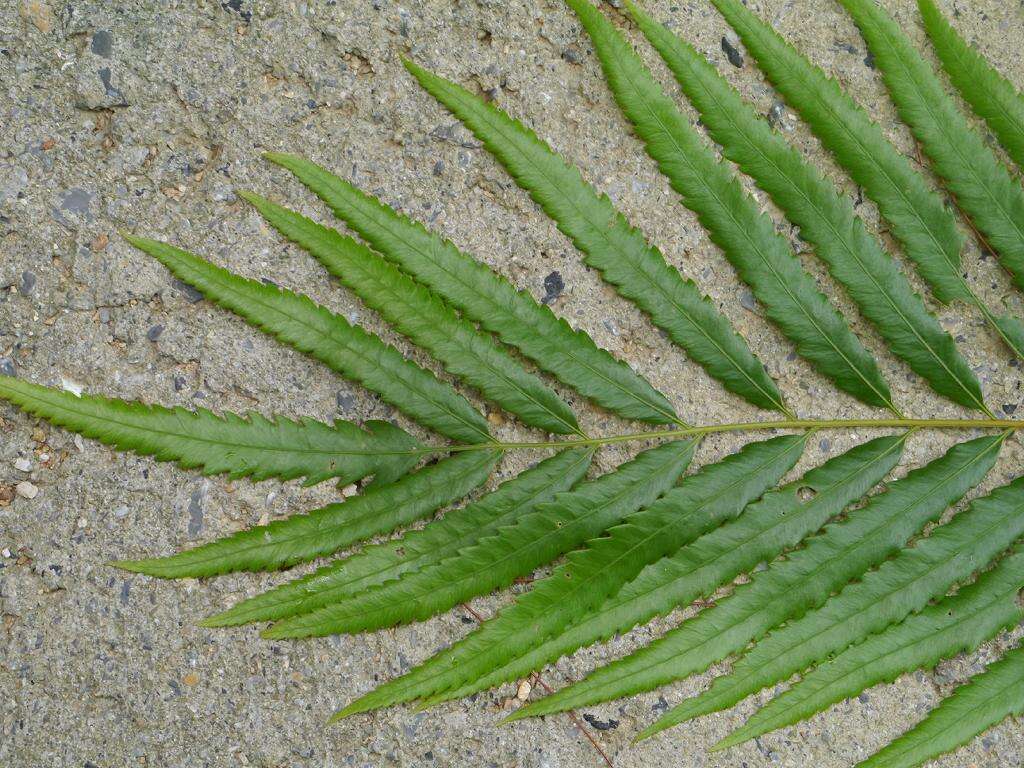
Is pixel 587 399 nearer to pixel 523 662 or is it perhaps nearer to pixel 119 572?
pixel 523 662

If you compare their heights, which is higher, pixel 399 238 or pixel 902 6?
pixel 902 6

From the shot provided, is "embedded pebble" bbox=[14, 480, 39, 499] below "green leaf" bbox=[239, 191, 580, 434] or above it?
below

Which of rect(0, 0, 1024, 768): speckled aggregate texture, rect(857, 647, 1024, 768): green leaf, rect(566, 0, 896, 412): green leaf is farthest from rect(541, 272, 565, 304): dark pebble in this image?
rect(857, 647, 1024, 768): green leaf

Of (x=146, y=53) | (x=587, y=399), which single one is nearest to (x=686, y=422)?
(x=587, y=399)

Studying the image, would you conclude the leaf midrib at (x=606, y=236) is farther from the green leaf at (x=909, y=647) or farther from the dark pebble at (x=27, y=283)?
the dark pebble at (x=27, y=283)

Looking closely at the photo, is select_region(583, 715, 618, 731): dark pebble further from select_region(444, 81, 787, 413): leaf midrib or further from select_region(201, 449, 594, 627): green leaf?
select_region(444, 81, 787, 413): leaf midrib

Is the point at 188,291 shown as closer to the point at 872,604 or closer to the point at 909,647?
the point at 872,604

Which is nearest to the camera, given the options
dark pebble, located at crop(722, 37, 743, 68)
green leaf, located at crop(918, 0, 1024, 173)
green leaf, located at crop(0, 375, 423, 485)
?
green leaf, located at crop(0, 375, 423, 485)

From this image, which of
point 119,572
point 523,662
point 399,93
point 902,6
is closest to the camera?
point 523,662
